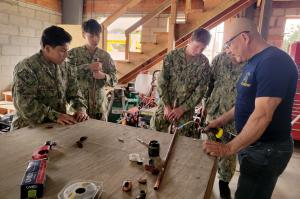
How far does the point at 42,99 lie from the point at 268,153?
1.47 m

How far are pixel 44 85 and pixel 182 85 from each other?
1.25 metres

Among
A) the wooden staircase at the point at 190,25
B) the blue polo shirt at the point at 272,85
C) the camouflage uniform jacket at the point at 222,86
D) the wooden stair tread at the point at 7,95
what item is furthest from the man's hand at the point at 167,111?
the wooden stair tread at the point at 7,95

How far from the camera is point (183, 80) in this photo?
7.81 ft

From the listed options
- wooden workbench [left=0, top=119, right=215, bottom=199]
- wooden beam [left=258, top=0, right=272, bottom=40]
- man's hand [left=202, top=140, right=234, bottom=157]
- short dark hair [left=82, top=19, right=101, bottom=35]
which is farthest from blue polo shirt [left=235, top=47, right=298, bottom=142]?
wooden beam [left=258, top=0, right=272, bottom=40]

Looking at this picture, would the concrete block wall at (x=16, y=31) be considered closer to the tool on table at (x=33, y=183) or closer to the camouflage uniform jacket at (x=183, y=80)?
the camouflage uniform jacket at (x=183, y=80)

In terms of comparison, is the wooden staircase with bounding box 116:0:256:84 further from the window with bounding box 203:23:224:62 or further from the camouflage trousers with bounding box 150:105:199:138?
the camouflage trousers with bounding box 150:105:199:138

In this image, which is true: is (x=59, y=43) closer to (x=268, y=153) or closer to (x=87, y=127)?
(x=87, y=127)

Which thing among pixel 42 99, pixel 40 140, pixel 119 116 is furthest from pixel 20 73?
pixel 119 116

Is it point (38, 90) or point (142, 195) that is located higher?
point (38, 90)

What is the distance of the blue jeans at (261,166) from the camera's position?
1.24 metres

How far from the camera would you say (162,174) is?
1.06m

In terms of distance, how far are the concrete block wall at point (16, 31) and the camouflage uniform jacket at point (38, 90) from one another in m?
3.87

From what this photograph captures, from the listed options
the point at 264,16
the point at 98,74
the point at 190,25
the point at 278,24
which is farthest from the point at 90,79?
the point at 278,24

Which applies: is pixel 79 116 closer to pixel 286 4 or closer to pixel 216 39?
pixel 216 39
